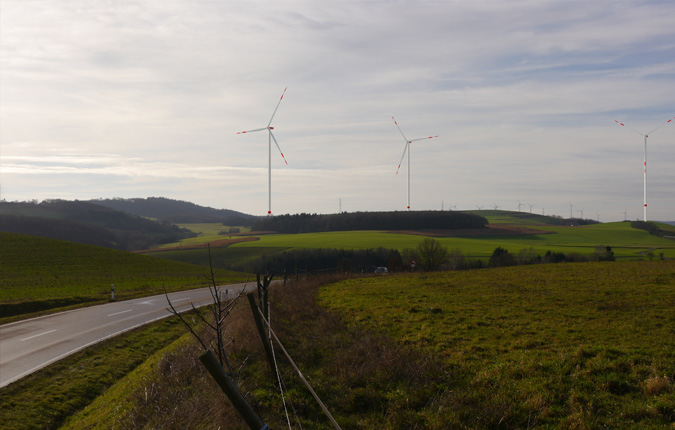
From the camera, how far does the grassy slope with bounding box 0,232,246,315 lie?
Result: 38.3 m

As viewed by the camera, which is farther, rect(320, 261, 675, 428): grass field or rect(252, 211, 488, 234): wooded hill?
rect(252, 211, 488, 234): wooded hill

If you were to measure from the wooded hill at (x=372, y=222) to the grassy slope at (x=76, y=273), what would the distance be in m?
85.9

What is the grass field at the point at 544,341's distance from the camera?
29.3 ft

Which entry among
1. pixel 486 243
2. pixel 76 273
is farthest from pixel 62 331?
pixel 486 243

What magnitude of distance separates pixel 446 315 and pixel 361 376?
10247mm

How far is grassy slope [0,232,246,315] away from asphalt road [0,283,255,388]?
334cm

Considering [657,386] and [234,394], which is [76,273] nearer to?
[234,394]

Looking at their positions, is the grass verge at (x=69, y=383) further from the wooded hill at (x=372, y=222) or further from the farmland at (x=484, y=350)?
the wooded hill at (x=372, y=222)

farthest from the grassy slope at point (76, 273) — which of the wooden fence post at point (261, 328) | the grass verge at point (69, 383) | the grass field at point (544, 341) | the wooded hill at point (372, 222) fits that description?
the wooded hill at point (372, 222)

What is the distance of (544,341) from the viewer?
14.8 meters

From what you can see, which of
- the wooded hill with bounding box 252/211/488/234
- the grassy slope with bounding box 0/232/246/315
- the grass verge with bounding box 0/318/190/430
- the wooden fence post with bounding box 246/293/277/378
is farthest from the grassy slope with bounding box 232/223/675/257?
the wooden fence post with bounding box 246/293/277/378

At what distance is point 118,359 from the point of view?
63.7 feet

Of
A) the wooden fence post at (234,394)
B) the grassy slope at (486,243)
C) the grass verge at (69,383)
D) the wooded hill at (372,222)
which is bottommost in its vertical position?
the grass verge at (69,383)

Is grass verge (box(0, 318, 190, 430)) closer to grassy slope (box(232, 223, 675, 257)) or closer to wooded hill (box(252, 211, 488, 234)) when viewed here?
grassy slope (box(232, 223, 675, 257))
